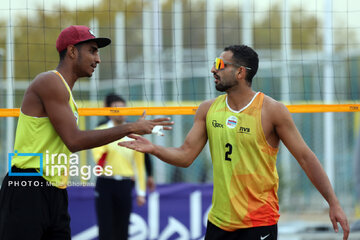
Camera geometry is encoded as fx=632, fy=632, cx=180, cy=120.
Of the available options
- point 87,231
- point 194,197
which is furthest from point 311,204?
point 87,231

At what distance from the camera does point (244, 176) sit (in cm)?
468

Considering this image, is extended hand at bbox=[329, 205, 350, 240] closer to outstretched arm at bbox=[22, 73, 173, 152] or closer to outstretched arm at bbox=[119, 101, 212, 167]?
outstretched arm at bbox=[119, 101, 212, 167]

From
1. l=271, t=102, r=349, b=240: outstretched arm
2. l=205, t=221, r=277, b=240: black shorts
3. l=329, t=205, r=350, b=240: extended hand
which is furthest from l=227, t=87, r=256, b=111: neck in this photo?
l=329, t=205, r=350, b=240: extended hand

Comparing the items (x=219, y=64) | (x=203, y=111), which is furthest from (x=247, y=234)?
(x=219, y=64)

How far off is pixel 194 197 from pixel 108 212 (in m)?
1.55

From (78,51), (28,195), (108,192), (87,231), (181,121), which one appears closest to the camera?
(28,195)

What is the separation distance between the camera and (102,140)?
452 cm

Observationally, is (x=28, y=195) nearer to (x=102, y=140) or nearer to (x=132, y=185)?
(x=102, y=140)

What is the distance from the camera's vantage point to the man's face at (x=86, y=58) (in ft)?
15.7

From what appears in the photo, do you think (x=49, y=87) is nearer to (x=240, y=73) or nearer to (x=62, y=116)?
(x=62, y=116)

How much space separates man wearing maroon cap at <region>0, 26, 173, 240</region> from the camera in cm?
447

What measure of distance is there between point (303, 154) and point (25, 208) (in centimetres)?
207

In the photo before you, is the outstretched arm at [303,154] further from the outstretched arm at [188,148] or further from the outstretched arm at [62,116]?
the outstretched arm at [62,116]

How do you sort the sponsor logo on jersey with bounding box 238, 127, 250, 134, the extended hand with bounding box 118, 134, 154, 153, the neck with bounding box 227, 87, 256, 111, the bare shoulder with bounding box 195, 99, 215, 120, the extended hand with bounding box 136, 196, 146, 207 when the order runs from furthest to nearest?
the extended hand with bounding box 136, 196, 146, 207 → the bare shoulder with bounding box 195, 99, 215, 120 → the neck with bounding box 227, 87, 256, 111 → the sponsor logo on jersey with bounding box 238, 127, 250, 134 → the extended hand with bounding box 118, 134, 154, 153
